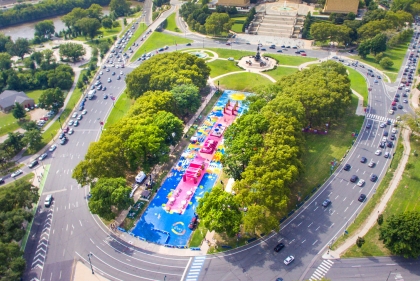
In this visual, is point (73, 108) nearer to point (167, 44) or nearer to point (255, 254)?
point (167, 44)

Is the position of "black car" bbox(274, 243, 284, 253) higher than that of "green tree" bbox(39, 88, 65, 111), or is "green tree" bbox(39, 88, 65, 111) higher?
"green tree" bbox(39, 88, 65, 111)

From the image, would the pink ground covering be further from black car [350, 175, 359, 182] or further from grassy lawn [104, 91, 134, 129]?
black car [350, 175, 359, 182]

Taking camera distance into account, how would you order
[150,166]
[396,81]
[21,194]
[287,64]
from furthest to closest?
[287,64] < [396,81] < [150,166] < [21,194]

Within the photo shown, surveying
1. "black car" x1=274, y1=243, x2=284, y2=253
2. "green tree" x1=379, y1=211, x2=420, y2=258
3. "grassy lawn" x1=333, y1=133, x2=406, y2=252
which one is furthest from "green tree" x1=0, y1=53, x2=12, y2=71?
"green tree" x1=379, y1=211, x2=420, y2=258

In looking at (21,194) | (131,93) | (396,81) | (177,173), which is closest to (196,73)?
(131,93)

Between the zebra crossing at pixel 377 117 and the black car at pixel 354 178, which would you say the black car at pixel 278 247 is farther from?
the zebra crossing at pixel 377 117

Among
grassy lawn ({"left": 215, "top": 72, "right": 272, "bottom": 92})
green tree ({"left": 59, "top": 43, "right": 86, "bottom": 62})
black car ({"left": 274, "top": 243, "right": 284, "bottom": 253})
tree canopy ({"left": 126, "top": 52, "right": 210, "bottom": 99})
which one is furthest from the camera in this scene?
green tree ({"left": 59, "top": 43, "right": 86, "bottom": 62})

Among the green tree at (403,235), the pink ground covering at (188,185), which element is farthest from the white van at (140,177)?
the green tree at (403,235)

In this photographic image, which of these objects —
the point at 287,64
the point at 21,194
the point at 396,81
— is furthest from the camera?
the point at 287,64
